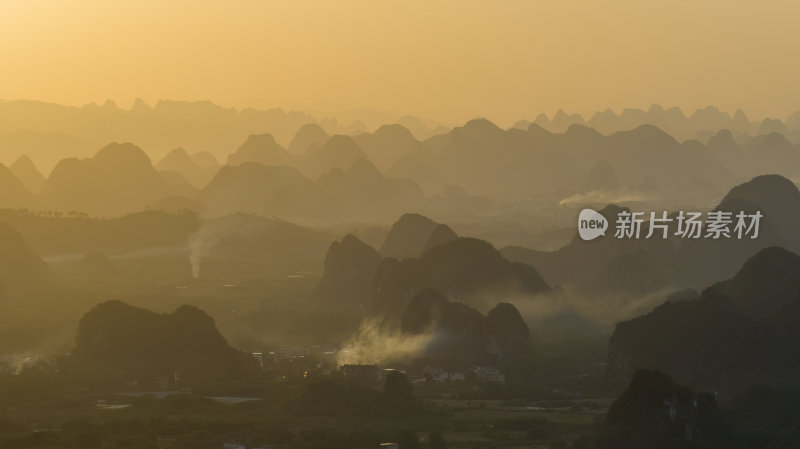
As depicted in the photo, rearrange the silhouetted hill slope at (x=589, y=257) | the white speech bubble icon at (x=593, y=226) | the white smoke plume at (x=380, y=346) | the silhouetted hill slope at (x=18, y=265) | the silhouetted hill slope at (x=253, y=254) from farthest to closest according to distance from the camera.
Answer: the silhouetted hill slope at (x=253, y=254)
the white speech bubble icon at (x=593, y=226)
the silhouetted hill slope at (x=18, y=265)
the silhouetted hill slope at (x=589, y=257)
the white smoke plume at (x=380, y=346)

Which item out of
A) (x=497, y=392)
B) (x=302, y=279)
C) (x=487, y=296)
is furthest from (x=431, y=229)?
(x=497, y=392)

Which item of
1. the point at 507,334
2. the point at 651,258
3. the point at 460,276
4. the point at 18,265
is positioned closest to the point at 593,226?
the point at 651,258

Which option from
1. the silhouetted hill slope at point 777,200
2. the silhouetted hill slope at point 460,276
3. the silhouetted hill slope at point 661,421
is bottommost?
the silhouetted hill slope at point 661,421

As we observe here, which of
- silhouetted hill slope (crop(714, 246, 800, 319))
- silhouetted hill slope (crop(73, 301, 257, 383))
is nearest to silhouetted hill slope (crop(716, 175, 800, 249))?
silhouetted hill slope (crop(714, 246, 800, 319))

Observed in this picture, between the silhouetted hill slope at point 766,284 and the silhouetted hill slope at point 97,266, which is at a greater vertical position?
the silhouetted hill slope at point 97,266

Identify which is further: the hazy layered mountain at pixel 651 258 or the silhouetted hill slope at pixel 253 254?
the silhouetted hill slope at pixel 253 254

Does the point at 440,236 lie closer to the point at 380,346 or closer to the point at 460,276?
the point at 460,276

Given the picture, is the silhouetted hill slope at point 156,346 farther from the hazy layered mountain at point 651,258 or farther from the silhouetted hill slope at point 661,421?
the hazy layered mountain at point 651,258

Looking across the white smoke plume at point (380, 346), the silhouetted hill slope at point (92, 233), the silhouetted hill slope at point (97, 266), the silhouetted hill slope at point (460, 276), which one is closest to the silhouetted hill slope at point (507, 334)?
the white smoke plume at point (380, 346)
